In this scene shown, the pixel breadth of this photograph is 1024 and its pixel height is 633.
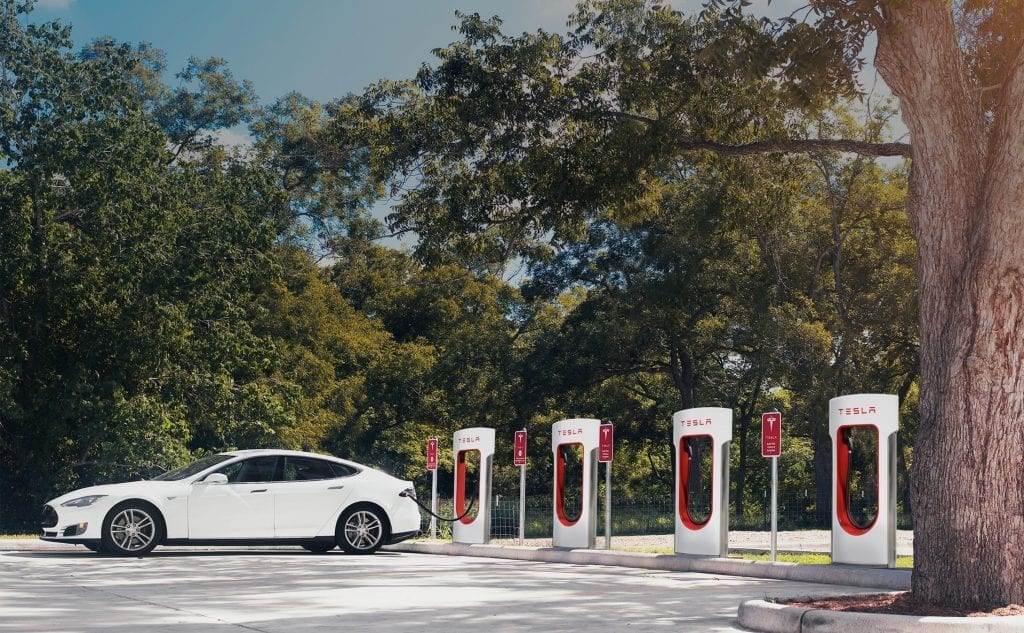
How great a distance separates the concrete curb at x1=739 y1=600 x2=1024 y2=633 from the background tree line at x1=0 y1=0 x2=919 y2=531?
7.09 meters

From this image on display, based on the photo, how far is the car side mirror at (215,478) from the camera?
17.9 meters

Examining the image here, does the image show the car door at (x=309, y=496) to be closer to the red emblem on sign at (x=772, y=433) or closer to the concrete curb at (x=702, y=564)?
the concrete curb at (x=702, y=564)

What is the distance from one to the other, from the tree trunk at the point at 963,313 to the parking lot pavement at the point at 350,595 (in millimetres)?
1432

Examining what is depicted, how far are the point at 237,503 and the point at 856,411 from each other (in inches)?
338

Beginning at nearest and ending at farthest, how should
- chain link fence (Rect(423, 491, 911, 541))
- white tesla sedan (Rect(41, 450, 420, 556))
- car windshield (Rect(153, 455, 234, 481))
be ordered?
white tesla sedan (Rect(41, 450, 420, 556)), car windshield (Rect(153, 455, 234, 481)), chain link fence (Rect(423, 491, 911, 541))

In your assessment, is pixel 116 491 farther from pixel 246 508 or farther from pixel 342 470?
pixel 342 470

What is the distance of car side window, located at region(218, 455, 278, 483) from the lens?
1831 cm

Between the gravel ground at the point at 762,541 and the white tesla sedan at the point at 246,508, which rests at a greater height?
the white tesla sedan at the point at 246,508

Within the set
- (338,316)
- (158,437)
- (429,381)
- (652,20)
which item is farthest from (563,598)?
(338,316)

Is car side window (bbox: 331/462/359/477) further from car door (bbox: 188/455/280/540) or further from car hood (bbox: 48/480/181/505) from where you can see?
car hood (bbox: 48/480/181/505)

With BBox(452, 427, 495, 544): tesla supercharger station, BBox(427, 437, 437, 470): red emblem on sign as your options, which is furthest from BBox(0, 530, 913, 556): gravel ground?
BBox(452, 427, 495, 544): tesla supercharger station

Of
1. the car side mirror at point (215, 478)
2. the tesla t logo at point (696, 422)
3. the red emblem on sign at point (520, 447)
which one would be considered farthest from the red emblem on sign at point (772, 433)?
the car side mirror at point (215, 478)

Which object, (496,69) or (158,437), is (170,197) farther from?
(496,69)

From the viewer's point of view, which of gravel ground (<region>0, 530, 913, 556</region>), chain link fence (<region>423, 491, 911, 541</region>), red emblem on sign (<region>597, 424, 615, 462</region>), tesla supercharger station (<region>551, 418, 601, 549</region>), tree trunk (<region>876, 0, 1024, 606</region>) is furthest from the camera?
chain link fence (<region>423, 491, 911, 541</region>)
